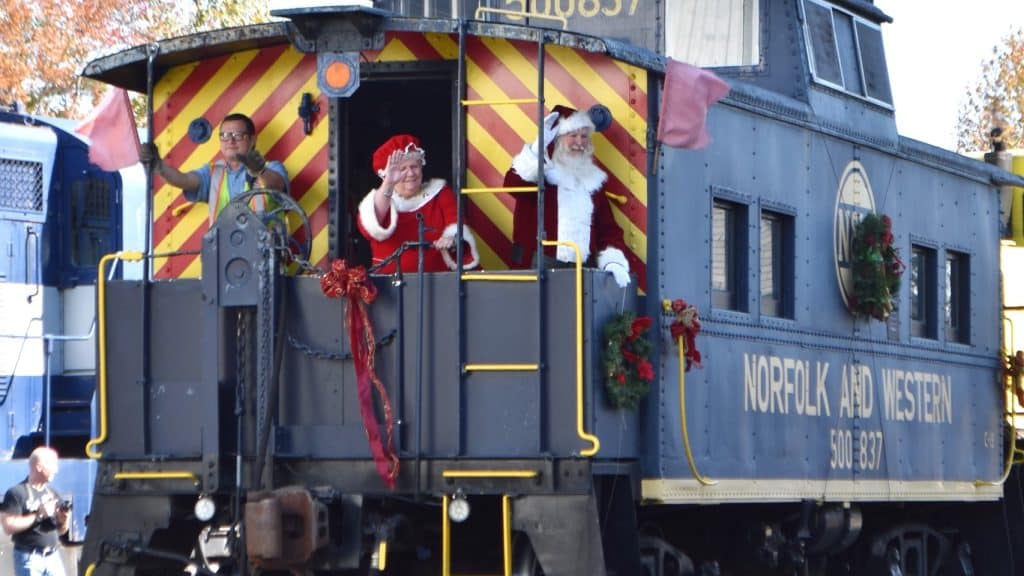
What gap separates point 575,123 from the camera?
1076cm

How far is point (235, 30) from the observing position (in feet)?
37.0

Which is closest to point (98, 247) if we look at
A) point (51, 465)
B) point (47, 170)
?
point (47, 170)

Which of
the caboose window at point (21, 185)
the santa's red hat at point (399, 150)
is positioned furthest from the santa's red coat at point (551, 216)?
the caboose window at point (21, 185)

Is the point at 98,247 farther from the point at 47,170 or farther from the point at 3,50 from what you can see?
the point at 3,50

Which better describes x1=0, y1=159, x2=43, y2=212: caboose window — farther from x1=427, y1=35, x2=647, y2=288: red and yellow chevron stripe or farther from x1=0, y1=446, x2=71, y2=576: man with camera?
x1=427, y1=35, x2=647, y2=288: red and yellow chevron stripe

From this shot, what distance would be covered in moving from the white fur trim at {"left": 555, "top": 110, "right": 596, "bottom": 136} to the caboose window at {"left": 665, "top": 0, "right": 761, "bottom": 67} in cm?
226

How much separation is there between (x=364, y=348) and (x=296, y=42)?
1.81 meters

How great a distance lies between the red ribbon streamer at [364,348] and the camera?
34.1ft

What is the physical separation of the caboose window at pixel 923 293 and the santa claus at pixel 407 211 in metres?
4.81

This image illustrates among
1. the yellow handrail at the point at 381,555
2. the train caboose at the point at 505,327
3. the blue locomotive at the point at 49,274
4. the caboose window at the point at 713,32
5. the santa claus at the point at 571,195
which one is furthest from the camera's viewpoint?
the blue locomotive at the point at 49,274

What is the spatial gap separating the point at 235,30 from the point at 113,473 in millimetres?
2567

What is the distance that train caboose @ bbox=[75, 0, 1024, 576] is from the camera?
1032 cm

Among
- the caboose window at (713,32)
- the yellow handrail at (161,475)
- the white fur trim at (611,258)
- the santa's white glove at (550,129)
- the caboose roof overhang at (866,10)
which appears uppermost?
the caboose roof overhang at (866,10)

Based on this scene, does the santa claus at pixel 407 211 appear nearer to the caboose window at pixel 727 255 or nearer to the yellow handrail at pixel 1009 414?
the caboose window at pixel 727 255
